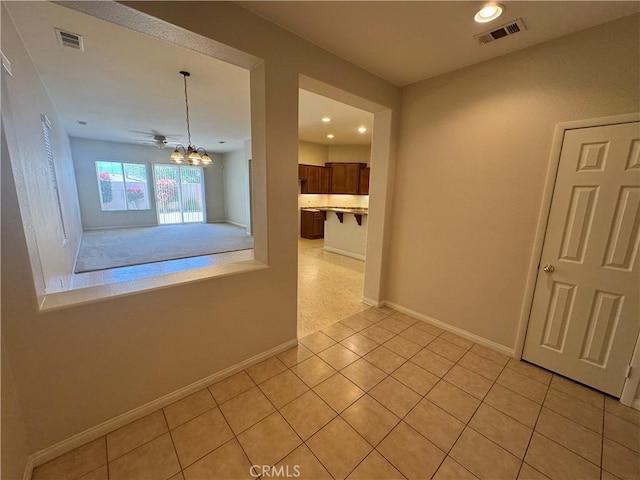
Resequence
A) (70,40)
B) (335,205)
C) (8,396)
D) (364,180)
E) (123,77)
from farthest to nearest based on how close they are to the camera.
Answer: (335,205), (364,180), (123,77), (70,40), (8,396)

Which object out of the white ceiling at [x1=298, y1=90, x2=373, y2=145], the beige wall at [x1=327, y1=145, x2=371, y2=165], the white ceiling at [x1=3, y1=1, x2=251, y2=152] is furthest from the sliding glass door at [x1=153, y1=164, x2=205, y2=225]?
the beige wall at [x1=327, y1=145, x2=371, y2=165]

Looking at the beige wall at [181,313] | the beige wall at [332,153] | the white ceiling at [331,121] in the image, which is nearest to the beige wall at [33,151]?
the beige wall at [181,313]

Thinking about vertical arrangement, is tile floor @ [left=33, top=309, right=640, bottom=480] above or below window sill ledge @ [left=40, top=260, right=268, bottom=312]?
below

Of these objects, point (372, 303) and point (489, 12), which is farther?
point (372, 303)

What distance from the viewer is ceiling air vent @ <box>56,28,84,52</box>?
7.53 feet

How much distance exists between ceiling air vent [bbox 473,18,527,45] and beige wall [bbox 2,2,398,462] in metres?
1.00

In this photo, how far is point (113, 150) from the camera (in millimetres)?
8156

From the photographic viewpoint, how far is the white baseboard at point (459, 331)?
2.48 m

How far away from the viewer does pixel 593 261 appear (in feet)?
6.44

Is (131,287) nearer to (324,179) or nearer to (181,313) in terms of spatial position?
(181,313)

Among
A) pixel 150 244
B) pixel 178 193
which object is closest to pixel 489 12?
pixel 150 244

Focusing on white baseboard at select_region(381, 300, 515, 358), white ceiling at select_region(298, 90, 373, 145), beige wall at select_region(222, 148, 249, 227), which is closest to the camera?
white baseboard at select_region(381, 300, 515, 358)

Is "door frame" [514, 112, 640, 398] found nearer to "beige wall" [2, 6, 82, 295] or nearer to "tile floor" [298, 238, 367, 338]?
"tile floor" [298, 238, 367, 338]

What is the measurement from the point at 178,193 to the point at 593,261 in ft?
36.1
